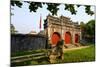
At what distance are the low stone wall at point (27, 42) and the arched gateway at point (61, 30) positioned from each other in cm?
10

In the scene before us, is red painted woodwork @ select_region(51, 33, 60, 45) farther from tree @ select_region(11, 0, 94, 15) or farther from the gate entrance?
tree @ select_region(11, 0, 94, 15)

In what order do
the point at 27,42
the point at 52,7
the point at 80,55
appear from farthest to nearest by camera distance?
the point at 80,55
the point at 52,7
the point at 27,42

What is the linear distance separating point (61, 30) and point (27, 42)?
448mm

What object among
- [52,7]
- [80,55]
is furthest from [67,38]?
[52,7]

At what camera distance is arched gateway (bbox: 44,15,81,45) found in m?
2.36

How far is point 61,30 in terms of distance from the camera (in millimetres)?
2430

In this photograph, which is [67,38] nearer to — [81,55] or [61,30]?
[61,30]

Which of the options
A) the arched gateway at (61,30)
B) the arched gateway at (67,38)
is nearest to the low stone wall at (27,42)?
the arched gateway at (61,30)

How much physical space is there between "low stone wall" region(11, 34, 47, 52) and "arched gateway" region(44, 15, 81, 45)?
97mm

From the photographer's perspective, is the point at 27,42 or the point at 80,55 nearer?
the point at 27,42

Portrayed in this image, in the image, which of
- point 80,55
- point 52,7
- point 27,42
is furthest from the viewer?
point 80,55

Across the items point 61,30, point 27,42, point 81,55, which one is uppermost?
point 61,30

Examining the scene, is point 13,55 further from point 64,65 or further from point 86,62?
point 86,62
